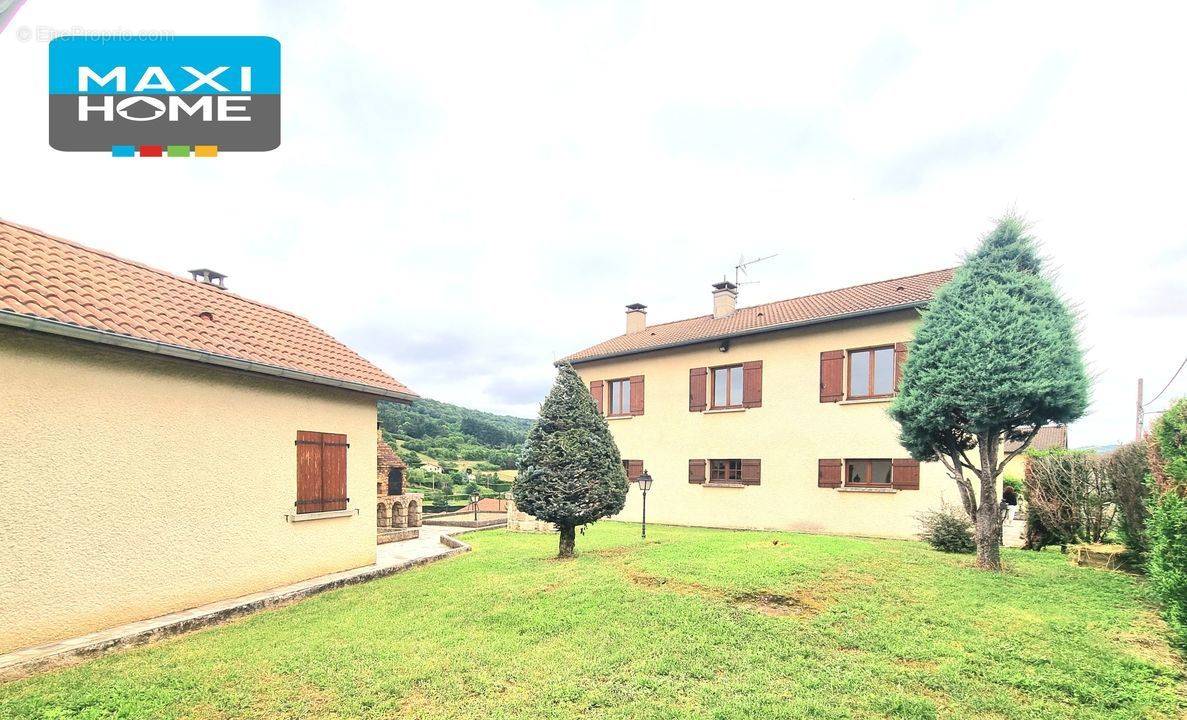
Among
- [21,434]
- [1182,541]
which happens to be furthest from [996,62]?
[21,434]

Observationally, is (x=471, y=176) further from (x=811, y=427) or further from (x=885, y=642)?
(x=885, y=642)

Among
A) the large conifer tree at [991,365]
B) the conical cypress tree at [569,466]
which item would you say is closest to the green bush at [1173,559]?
the large conifer tree at [991,365]

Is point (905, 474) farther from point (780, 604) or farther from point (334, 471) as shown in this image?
point (334, 471)

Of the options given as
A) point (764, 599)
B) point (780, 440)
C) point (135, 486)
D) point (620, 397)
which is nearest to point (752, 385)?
point (780, 440)

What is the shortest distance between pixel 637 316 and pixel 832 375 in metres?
9.31

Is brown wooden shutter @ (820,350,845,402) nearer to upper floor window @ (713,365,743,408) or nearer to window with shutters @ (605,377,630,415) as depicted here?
upper floor window @ (713,365,743,408)

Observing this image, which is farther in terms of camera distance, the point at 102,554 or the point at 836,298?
the point at 836,298

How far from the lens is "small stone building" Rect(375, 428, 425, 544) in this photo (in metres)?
15.0

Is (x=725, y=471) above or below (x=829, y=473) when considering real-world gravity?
below

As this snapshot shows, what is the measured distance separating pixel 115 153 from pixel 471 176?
26.4 feet

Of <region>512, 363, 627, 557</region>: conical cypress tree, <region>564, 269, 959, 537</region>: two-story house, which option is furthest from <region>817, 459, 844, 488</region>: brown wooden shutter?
<region>512, 363, 627, 557</region>: conical cypress tree

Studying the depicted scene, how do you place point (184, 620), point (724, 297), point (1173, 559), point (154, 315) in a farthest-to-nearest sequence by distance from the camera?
1. point (724, 297)
2. point (154, 315)
3. point (184, 620)
4. point (1173, 559)

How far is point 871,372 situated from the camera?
14.0 metres

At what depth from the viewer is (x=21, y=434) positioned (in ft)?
17.5
